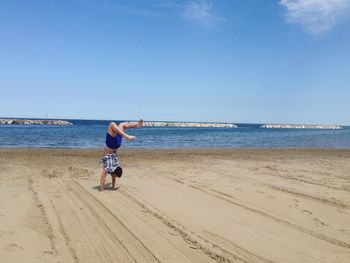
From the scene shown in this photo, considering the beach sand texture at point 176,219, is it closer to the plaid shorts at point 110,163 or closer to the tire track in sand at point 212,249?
the tire track in sand at point 212,249

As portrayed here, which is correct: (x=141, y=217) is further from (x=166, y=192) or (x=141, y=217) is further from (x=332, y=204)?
(x=332, y=204)

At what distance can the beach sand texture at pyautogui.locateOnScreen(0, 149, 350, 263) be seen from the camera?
555 cm

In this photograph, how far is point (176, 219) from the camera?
23.8ft

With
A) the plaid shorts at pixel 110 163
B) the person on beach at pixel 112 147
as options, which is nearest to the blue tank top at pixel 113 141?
the person on beach at pixel 112 147

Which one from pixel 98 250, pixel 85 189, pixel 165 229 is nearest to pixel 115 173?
pixel 85 189

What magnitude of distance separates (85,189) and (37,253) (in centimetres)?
465

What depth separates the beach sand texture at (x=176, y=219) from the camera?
18.2 ft

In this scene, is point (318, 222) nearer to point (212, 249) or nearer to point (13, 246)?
point (212, 249)

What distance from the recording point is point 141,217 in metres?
7.35

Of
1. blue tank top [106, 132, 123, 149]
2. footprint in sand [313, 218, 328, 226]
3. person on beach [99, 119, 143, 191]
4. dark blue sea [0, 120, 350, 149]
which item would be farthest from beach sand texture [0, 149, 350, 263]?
dark blue sea [0, 120, 350, 149]

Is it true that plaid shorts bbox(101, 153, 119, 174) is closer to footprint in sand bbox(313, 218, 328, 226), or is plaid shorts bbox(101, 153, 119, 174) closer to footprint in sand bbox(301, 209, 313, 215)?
footprint in sand bbox(301, 209, 313, 215)

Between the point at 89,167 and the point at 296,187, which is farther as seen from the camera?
the point at 89,167

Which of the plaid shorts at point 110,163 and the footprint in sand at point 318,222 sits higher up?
the plaid shorts at point 110,163

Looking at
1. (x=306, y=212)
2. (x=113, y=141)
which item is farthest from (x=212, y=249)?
(x=113, y=141)
